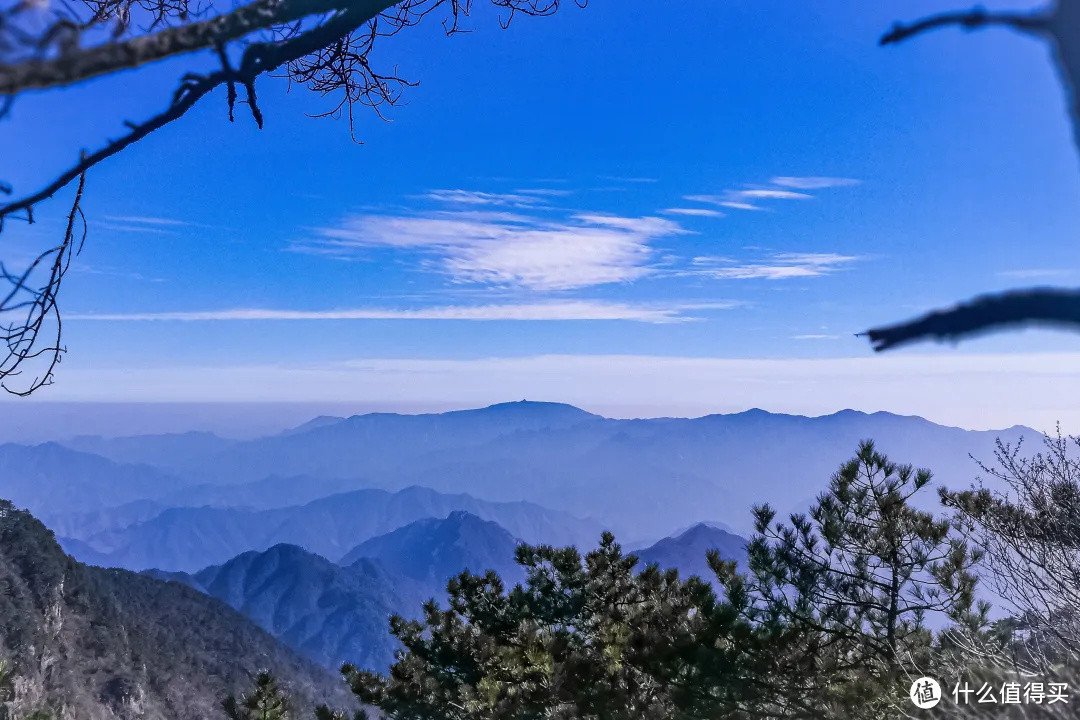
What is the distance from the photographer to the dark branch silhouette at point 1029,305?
1134 mm

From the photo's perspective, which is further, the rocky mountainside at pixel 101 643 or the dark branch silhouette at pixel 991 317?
the rocky mountainside at pixel 101 643

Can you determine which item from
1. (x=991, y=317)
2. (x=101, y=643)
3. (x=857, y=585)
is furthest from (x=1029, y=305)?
(x=101, y=643)

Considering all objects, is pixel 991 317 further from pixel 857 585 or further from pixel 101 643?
pixel 101 643

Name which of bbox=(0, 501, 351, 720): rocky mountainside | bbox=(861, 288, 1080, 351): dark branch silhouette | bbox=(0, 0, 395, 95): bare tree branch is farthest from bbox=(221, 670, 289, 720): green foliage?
bbox=(0, 501, 351, 720): rocky mountainside

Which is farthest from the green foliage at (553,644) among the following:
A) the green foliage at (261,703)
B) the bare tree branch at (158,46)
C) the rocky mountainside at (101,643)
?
the rocky mountainside at (101,643)

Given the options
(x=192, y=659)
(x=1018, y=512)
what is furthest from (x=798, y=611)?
(x=192, y=659)

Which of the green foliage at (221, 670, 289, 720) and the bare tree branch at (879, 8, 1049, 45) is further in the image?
the green foliage at (221, 670, 289, 720)

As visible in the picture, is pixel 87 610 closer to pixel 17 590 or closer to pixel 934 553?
pixel 17 590

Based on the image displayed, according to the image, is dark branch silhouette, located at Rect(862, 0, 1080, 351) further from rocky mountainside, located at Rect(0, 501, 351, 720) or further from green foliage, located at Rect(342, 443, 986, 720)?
rocky mountainside, located at Rect(0, 501, 351, 720)

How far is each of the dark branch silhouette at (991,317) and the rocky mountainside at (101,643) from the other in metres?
35.3

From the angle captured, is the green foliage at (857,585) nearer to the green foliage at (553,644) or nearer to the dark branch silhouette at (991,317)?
the green foliage at (553,644)

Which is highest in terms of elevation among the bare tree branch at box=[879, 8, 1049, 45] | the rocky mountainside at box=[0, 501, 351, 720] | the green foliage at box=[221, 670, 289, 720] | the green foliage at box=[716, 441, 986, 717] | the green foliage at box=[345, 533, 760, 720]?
the bare tree branch at box=[879, 8, 1049, 45]

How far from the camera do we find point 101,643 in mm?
50156

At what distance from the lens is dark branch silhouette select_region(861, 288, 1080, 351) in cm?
113
